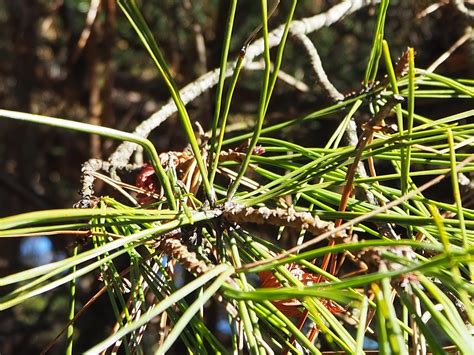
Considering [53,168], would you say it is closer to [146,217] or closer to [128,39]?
[128,39]

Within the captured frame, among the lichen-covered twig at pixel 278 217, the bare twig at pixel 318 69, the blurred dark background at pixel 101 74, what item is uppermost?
the blurred dark background at pixel 101 74

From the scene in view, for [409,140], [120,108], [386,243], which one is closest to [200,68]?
[120,108]

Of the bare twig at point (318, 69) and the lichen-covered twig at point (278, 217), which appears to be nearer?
the lichen-covered twig at point (278, 217)

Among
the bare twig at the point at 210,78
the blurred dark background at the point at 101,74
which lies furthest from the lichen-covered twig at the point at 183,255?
the blurred dark background at the point at 101,74

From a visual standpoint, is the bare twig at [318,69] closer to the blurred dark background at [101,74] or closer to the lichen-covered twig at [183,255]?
the lichen-covered twig at [183,255]

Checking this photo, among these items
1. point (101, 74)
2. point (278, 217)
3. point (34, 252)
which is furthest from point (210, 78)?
point (34, 252)

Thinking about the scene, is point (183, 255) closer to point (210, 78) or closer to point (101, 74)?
point (210, 78)

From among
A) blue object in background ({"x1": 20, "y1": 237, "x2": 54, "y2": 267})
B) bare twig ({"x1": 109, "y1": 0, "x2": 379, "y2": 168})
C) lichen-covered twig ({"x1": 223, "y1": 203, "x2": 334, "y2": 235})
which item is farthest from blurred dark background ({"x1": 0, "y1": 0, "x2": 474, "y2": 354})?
lichen-covered twig ({"x1": 223, "y1": 203, "x2": 334, "y2": 235})

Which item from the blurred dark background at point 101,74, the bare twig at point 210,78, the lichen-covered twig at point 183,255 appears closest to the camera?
the lichen-covered twig at point 183,255

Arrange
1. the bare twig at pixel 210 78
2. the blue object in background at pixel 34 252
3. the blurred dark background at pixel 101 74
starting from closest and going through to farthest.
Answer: the bare twig at pixel 210 78 → the blurred dark background at pixel 101 74 → the blue object in background at pixel 34 252
